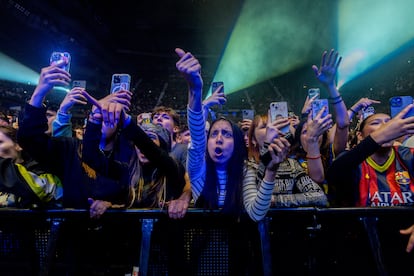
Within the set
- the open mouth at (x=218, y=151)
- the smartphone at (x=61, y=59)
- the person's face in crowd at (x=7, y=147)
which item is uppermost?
the smartphone at (x=61, y=59)

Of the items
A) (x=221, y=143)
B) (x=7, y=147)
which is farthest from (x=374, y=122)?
(x=7, y=147)

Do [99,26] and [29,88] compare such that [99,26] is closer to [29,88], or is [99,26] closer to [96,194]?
[29,88]

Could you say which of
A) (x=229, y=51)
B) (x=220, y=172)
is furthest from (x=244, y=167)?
(x=229, y=51)

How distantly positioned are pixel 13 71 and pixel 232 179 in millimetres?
11028

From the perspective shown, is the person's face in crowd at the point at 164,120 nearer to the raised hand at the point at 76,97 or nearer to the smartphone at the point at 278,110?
the raised hand at the point at 76,97

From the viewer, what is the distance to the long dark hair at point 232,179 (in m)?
1.79

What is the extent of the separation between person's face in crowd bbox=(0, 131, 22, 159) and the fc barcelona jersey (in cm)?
268

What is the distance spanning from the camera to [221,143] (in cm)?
210

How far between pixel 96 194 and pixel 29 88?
15124 millimetres

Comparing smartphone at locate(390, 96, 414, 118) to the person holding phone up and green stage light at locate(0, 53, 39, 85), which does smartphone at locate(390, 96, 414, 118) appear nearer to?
the person holding phone up

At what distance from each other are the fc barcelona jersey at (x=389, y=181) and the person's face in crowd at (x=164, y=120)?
2.50 metres

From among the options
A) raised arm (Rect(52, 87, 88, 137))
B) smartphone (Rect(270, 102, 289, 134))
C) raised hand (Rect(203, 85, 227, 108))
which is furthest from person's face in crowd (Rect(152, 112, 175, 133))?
smartphone (Rect(270, 102, 289, 134))

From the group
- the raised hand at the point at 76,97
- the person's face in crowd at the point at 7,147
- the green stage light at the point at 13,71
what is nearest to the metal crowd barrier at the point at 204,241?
the person's face in crowd at the point at 7,147

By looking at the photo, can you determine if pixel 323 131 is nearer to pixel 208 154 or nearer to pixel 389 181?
pixel 389 181
